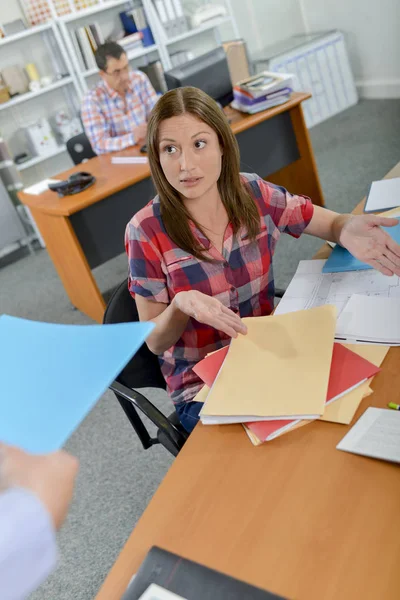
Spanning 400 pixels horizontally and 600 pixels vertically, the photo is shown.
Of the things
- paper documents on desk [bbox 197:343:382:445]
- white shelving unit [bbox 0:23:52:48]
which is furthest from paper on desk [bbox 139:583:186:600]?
white shelving unit [bbox 0:23:52:48]

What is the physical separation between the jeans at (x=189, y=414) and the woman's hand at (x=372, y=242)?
54cm

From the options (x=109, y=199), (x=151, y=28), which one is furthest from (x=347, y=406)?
(x=151, y=28)

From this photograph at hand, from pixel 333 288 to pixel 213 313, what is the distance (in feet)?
1.33

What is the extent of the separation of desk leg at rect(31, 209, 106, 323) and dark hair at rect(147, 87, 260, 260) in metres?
1.56

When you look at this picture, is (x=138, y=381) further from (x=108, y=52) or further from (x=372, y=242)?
(x=108, y=52)

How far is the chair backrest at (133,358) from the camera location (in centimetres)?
153

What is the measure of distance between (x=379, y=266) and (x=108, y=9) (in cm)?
468

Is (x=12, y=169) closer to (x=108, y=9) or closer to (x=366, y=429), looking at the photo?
(x=108, y=9)

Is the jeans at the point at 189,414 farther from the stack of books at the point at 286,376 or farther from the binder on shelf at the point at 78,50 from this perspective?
the binder on shelf at the point at 78,50

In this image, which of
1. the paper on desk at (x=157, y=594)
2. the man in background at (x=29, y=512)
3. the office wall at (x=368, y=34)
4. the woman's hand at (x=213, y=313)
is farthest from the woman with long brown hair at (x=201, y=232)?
the office wall at (x=368, y=34)

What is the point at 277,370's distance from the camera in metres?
1.10

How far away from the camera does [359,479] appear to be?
889 millimetres

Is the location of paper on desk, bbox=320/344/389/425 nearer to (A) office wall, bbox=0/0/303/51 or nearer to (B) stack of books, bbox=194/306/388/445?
(B) stack of books, bbox=194/306/388/445

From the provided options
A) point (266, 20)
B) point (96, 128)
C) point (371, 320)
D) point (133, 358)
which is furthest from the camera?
point (266, 20)
